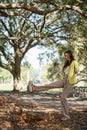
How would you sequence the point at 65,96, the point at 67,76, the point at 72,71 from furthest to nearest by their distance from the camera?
the point at 65,96
the point at 67,76
the point at 72,71

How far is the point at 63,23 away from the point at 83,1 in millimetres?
17544

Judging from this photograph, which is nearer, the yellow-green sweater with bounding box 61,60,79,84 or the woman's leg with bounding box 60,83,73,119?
the yellow-green sweater with bounding box 61,60,79,84

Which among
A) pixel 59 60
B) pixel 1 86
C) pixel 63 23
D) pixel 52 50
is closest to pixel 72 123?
pixel 63 23

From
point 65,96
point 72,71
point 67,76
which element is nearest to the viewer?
point 72,71

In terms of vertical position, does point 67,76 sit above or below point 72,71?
below

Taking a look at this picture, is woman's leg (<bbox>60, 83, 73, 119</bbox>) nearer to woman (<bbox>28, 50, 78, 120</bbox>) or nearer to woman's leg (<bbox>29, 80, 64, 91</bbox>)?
woman (<bbox>28, 50, 78, 120</bbox>)

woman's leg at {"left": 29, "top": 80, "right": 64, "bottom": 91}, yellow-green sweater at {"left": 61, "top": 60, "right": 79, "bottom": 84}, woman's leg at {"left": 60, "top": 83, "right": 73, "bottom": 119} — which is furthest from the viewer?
woman's leg at {"left": 60, "top": 83, "right": 73, "bottom": 119}

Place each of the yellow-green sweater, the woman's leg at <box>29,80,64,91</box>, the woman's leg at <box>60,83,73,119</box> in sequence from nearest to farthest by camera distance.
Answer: the woman's leg at <box>29,80,64,91</box> → the yellow-green sweater → the woman's leg at <box>60,83,73,119</box>

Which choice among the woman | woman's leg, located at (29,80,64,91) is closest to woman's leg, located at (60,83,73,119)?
the woman

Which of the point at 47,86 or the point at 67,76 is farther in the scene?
the point at 67,76

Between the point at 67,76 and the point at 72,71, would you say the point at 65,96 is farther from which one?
the point at 72,71

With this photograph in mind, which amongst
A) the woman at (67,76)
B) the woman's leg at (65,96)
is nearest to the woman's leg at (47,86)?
the woman at (67,76)

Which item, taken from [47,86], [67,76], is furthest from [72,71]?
[47,86]

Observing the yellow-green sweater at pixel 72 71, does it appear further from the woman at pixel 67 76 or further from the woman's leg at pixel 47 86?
the woman's leg at pixel 47 86
